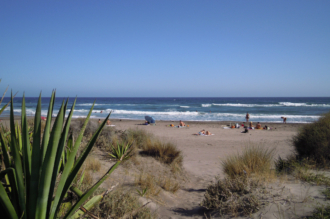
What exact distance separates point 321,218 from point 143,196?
2727 millimetres

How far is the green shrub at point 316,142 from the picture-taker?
4.97m

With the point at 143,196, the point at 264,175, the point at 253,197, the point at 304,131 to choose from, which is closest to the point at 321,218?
the point at 253,197

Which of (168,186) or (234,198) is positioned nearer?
(234,198)

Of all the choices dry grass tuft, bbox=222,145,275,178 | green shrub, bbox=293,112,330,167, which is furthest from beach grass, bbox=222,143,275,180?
green shrub, bbox=293,112,330,167

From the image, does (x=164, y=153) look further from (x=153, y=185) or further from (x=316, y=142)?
(x=316, y=142)

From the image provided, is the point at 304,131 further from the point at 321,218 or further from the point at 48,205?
the point at 48,205

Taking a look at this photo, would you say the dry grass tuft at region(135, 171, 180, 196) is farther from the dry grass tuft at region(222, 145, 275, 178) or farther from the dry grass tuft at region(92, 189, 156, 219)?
the dry grass tuft at region(222, 145, 275, 178)

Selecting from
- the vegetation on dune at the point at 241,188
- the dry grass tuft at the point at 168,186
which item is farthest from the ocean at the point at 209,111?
the dry grass tuft at the point at 168,186

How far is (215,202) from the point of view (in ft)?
11.8

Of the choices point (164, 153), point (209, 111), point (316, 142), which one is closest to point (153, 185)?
point (164, 153)

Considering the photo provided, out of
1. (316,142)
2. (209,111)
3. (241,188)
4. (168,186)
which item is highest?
(316,142)

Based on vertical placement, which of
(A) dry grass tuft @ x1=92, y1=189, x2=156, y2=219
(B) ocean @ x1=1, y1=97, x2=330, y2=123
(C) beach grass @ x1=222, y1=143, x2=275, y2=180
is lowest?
(B) ocean @ x1=1, y1=97, x2=330, y2=123

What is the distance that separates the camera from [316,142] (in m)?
5.17

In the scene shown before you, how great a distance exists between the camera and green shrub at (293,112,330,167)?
16.3 ft
